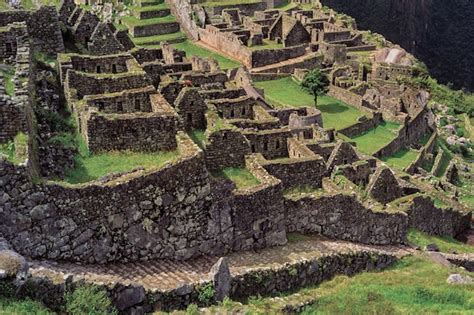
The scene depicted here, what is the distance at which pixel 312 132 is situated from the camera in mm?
33250

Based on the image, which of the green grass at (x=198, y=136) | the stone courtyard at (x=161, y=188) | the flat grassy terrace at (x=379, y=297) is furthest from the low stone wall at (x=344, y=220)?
the green grass at (x=198, y=136)

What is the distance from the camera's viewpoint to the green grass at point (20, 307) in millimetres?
10758

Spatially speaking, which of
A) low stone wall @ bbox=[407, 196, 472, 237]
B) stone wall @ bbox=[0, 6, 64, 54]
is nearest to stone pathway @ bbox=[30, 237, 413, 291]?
low stone wall @ bbox=[407, 196, 472, 237]

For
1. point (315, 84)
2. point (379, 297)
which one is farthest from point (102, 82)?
point (315, 84)

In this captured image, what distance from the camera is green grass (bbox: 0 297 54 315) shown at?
10.8m

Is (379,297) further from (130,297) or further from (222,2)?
(222,2)

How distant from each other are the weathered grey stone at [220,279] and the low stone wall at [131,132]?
3947 millimetres

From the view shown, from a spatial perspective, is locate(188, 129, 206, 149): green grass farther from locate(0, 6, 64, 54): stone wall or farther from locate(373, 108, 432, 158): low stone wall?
locate(373, 108, 432, 158): low stone wall

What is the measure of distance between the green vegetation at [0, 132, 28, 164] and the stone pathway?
76.9 inches

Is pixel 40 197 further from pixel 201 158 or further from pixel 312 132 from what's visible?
pixel 312 132

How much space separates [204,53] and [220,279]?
5072 cm

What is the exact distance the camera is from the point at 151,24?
69.1 metres

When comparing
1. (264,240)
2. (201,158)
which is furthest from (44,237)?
(264,240)

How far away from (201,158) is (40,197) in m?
3.81
